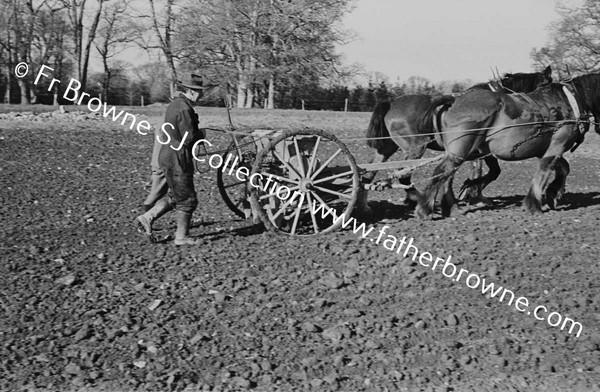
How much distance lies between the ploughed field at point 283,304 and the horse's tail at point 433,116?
3.88ft

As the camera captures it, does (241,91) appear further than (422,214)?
Yes

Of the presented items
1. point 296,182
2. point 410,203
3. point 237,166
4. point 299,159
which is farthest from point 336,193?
point 410,203

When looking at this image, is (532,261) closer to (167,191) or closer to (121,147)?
(167,191)

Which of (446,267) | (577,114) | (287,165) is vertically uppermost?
(577,114)

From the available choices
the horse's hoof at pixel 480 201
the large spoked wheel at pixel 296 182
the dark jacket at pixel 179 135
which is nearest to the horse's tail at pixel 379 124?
the large spoked wheel at pixel 296 182

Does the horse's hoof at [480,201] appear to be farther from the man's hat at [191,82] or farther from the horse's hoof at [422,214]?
the man's hat at [191,82]

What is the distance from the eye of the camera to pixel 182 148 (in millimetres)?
7355

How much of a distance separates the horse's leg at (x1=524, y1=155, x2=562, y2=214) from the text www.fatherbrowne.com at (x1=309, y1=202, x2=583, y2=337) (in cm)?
239

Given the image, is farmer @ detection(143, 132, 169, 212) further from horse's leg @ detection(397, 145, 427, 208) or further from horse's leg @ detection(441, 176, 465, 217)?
horse's leg @ detection(441, 176, 465, 217)

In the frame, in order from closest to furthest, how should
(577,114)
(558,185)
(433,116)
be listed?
(433,116)
(577,114)
(558,185)

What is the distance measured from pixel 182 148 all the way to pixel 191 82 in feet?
2.32

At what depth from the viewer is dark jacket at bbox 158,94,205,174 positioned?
7.32 metres

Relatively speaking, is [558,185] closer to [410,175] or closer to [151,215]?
[410,175]

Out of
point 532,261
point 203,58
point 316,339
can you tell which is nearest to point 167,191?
point 316,339
